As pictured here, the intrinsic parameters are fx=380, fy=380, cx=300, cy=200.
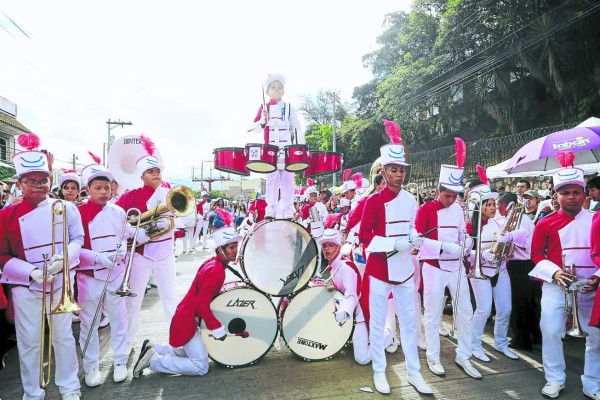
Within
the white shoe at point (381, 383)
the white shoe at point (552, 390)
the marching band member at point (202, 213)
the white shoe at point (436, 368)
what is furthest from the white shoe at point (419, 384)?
the marching band member at point (202, 213)

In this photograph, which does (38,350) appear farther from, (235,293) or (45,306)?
(235,293)

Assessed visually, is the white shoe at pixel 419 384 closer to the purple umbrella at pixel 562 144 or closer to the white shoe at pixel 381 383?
the white shoe at pixel 381 383

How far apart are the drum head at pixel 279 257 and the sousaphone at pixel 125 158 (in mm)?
2085

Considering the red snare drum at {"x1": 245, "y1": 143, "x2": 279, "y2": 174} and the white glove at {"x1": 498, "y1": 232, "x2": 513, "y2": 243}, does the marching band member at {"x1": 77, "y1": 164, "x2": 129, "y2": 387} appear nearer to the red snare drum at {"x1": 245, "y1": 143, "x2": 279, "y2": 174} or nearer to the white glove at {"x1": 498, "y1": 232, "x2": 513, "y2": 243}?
the red snare drum at {"x1": 245, "y1": 143, "x2": 279, "y2": 174}

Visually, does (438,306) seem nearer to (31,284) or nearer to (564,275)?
(564,275)

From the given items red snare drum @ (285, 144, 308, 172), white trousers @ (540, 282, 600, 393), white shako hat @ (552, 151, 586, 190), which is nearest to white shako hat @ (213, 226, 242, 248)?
red snare drum @ (285, 144, 308, 172)

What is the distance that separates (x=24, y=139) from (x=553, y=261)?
17.7 ft

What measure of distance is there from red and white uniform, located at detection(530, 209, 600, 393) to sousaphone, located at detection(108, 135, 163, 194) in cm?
504

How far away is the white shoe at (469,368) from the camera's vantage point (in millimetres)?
4098

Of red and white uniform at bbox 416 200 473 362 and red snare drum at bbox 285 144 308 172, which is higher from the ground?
red snare drum at bbox 285 144 308 172

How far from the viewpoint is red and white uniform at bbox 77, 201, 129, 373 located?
396 cm

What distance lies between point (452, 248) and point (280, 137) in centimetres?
285

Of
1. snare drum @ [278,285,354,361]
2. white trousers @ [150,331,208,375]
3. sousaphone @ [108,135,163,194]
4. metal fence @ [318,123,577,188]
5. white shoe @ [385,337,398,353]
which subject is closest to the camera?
white trousers @ [150,331,208,375]

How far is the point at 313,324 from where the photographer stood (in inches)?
177
